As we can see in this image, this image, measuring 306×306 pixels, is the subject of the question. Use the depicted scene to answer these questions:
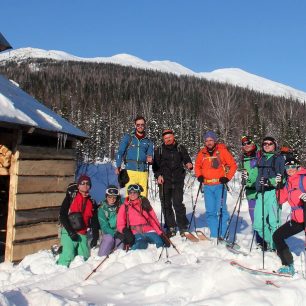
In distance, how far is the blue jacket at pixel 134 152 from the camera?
23.2 feet

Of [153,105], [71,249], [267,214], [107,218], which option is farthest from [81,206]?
[153,105]

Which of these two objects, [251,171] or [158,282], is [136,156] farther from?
[158,282]

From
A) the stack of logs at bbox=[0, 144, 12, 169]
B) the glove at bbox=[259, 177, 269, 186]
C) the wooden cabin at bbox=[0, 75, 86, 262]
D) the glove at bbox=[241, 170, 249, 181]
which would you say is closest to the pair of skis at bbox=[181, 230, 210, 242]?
the glove at bbox=[241, 170, 249, 181]

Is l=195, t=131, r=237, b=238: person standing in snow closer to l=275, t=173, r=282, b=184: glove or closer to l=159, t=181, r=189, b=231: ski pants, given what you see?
l=159, t=181, r=189, b=231: ski pants

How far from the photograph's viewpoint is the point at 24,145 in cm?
694

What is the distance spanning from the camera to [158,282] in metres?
4.42

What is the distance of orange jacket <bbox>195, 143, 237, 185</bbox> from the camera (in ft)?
21.7

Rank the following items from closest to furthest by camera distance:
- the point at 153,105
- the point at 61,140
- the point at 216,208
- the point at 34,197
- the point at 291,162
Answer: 1. the point at 291,162
2. the point at 216,208
3. the point at 34,197
4. the point at 61,140
5. the point at 153,105

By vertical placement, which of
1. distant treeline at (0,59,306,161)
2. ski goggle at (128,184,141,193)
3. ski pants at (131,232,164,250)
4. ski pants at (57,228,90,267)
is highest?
distant treeline at (0,59,306,161)

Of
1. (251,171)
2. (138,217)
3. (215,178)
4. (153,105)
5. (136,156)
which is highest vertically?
(153,105)

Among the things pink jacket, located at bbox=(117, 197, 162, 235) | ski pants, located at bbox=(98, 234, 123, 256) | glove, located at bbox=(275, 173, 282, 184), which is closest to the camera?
glove, located at bbox=(275, 173, 282, 184)

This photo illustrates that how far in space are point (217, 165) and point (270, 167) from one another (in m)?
0.94

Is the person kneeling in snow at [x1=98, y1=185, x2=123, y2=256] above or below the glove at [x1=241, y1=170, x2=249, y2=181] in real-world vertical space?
below

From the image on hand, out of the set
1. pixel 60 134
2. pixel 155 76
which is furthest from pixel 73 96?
pixel 60 134
